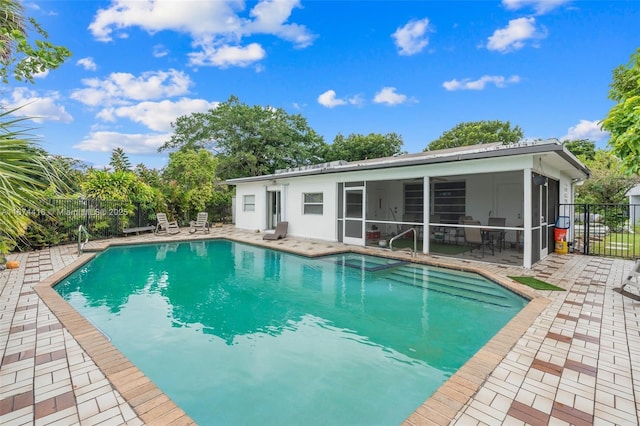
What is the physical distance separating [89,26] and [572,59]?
22129mm

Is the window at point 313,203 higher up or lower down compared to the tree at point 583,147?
lower down

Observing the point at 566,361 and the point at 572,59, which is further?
the point at 572,59

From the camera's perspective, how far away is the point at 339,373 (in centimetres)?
341

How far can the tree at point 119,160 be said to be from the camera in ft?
77.3

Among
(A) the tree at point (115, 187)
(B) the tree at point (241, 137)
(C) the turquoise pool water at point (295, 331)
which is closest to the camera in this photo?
(C) the turquoise pool water at point (295, 331)

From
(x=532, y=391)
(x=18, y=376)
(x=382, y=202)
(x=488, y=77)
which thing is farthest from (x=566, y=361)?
(x=488, y=77)

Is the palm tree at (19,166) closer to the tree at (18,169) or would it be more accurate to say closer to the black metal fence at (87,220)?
the tree at (18,169)

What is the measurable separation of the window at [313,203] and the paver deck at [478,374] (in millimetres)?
8703

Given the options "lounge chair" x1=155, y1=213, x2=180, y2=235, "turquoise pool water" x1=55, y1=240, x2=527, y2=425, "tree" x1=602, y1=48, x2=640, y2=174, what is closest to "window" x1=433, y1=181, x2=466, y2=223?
"turquoise pool water" x1=55, y1=240, x2=527, y2=425

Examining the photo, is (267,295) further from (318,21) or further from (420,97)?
(420,97)

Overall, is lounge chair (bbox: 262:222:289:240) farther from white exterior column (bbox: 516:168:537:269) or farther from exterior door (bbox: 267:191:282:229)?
white exterior column (bbox: 516:168:537:269)

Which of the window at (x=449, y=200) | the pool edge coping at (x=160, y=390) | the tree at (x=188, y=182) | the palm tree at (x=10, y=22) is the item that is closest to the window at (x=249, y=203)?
the tree at (x=188, y=182)

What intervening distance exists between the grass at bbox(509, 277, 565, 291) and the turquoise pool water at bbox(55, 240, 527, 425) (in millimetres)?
491

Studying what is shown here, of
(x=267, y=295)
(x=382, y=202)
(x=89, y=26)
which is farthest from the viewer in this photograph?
(x=382, y=202)
